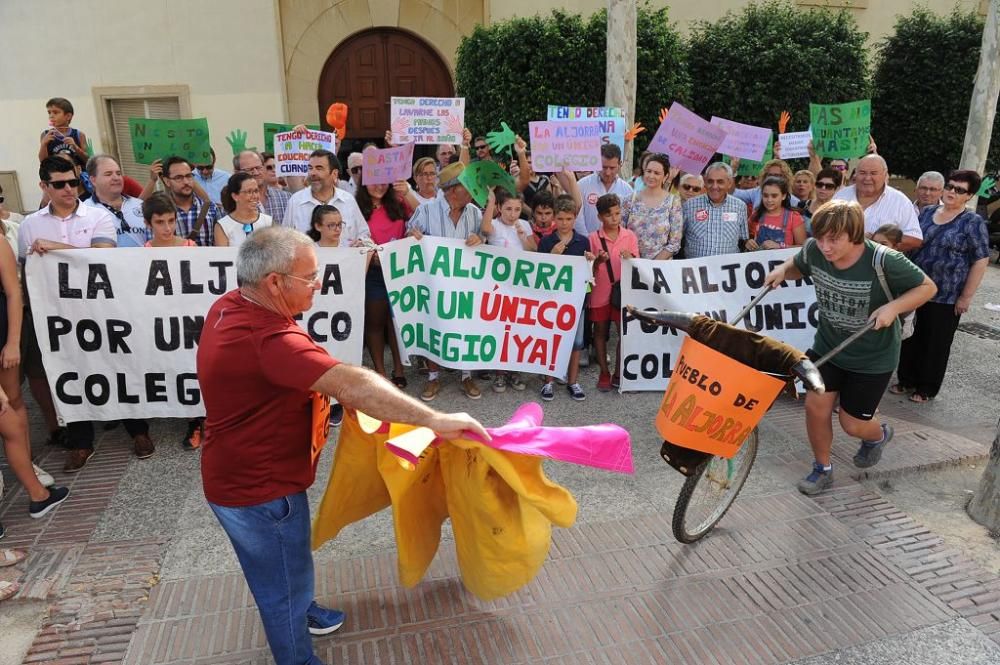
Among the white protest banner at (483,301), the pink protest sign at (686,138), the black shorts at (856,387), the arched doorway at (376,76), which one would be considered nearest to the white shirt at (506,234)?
the white protest banner at (483,301)

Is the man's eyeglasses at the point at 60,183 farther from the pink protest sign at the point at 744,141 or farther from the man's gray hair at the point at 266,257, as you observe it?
the pink protest sign at the point at 744,141

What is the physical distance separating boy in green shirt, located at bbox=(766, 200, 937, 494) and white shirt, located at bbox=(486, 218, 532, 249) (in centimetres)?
227

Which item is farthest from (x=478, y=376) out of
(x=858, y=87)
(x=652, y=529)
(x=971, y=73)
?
(x=971, y=73)

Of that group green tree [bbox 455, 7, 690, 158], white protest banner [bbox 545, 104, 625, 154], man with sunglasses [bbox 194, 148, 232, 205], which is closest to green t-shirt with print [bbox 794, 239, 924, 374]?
white protest banner [bbox 545, 104, 625, 154]

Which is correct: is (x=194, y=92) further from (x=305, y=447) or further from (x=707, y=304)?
(x=305, y=447)

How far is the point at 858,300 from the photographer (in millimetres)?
4031

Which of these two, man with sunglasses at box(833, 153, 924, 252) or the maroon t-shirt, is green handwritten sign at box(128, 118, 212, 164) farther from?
man with sunglasses at box(833, 153, 924, 252)

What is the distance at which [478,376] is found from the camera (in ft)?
21.0

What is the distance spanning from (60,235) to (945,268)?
691 centimetres

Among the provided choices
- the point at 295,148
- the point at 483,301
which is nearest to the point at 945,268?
the point at 483,301

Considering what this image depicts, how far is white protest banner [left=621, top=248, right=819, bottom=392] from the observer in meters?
5.92

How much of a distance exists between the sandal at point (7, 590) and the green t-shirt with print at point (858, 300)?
15.7 feet

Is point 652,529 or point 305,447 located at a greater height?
point 305,447

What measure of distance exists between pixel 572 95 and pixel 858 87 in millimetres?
6457
